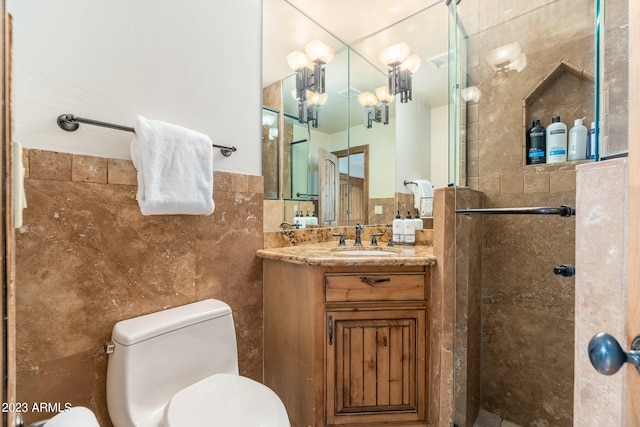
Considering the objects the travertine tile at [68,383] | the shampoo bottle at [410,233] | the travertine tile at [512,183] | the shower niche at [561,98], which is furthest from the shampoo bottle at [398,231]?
the travertine tile at [68,383]

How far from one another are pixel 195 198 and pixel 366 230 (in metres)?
1.30

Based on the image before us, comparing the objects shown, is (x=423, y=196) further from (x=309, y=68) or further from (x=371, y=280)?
(x=309, y=68)

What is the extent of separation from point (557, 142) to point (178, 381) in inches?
82.3

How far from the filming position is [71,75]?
3.39 ft

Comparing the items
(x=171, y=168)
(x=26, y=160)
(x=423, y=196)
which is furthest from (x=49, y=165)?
(x=423, y=196)

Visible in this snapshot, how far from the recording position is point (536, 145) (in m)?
1.58

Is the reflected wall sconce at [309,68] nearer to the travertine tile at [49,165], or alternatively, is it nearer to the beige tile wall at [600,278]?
the travertine tile at [49,165]

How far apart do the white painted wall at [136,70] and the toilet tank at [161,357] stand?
26.3 inches

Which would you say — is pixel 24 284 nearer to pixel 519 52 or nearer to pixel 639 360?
pixel 639 360

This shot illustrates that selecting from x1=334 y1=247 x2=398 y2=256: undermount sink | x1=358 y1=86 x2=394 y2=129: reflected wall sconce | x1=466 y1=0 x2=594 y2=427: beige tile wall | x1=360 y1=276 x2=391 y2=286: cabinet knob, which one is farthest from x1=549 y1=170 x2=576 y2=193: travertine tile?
x1=358 y1=86 x2=394 y2=129: reflected wall sconce

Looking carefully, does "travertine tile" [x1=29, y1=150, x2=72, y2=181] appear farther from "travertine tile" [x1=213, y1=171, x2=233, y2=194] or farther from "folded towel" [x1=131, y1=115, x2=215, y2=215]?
"travertine tile" [x1=213, y1=171, x2=233, y2=194]

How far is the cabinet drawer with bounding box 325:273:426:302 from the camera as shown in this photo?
1.32 meters

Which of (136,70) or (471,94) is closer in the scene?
(136,70)

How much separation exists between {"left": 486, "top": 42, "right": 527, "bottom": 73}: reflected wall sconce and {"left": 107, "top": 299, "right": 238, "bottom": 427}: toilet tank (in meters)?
1.98
